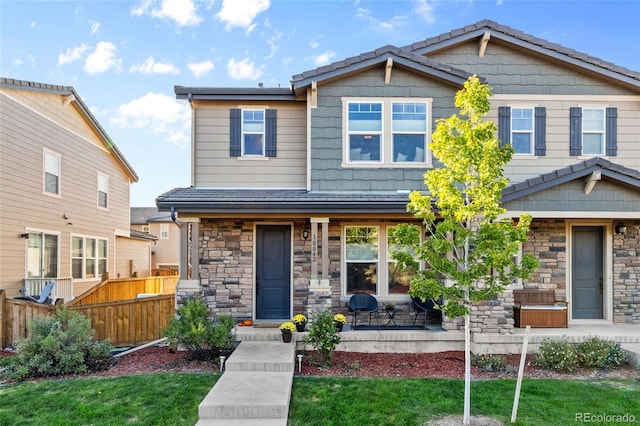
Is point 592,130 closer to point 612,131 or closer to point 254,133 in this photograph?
point 612,131

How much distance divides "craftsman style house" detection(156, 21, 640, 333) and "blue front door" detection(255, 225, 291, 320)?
0.08 feet

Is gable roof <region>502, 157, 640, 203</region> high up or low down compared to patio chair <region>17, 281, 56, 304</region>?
up

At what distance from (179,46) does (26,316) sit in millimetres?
9951

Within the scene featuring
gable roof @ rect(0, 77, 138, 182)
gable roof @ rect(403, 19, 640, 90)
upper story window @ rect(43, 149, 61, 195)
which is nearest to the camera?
gable roof @ rect(403, 19, 640, 90)

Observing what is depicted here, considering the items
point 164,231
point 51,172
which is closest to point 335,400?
point 51,172

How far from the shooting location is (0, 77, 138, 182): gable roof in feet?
35.4

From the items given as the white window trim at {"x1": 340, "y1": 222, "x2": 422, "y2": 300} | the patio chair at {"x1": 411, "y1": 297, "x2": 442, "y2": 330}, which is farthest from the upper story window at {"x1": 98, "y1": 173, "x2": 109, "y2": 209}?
the patio chair at {"x1": 411, "y1": 297, "x2": 442, "y2": 330}

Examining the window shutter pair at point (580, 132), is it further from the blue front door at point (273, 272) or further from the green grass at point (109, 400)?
the green grass at point (109, 400)

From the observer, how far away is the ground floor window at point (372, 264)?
9398 mm

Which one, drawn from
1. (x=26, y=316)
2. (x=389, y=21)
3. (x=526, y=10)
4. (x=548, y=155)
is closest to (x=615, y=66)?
(x=548, y=155)

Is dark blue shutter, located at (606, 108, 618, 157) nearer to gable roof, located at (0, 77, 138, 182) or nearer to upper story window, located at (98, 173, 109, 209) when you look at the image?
gable roof, located at (0, 77, 138, 182)

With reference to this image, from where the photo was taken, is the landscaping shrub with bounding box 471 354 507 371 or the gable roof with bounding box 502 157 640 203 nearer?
the landscaping shrub with bounding box 471 354 507 371

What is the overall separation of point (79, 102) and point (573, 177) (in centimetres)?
1444

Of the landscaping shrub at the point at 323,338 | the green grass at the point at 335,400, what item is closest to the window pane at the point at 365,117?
the landscaping shrub at the point at 323,338
